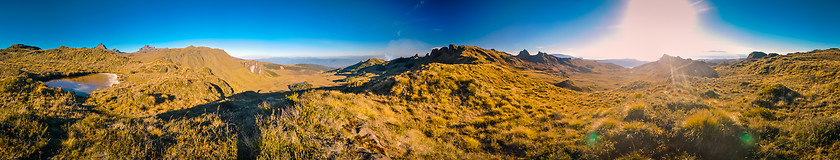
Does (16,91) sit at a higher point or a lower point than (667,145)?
higher

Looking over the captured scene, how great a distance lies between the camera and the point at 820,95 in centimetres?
773

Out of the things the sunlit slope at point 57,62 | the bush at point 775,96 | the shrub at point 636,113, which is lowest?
the shrub at point 636,113

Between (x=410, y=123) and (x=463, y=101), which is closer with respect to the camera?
(x=410, y=123)

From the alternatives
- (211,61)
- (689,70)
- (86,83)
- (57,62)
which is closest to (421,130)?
(86,83)

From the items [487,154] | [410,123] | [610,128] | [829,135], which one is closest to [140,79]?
[410,123]

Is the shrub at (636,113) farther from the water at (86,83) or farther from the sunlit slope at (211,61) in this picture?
the sunlit slope at (211,61)

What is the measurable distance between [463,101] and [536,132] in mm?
4621

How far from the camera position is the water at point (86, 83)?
55.2 feet

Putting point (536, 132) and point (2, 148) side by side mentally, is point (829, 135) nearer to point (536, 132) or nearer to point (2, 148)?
point (536, 132)

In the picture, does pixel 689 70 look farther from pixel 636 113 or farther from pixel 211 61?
pixel 211 61

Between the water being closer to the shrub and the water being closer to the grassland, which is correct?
the grassland

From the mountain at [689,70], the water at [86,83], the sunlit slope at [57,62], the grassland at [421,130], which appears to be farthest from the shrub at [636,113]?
the mountain at [689,70]

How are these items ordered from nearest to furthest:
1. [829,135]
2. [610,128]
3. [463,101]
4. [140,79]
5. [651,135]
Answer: [829,135] → [651,135] → [610,128] → [463,101] → [140,79]

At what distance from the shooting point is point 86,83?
18906mm
